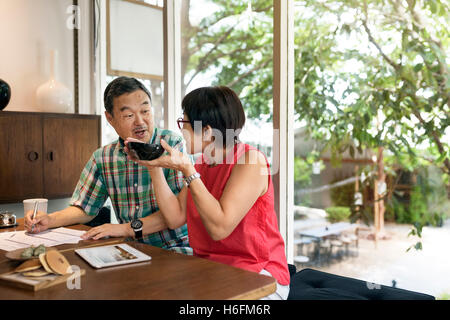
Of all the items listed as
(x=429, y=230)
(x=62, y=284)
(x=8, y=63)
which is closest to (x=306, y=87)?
(x=429, y=230)

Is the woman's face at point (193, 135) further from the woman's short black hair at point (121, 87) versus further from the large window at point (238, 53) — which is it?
the large window at point (238, 53)

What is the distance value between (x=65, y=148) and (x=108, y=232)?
174 centimetres

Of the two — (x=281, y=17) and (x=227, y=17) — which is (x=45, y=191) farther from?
(x=281, y=17)

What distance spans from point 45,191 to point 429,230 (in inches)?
99.7

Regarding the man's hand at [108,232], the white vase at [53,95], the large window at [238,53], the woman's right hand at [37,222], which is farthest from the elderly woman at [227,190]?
the white vase at [53,95]

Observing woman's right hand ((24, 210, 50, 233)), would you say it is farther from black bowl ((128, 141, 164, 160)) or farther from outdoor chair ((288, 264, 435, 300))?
outdoor chair ((288, 264, 435, 300))

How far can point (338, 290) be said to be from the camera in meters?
1.68

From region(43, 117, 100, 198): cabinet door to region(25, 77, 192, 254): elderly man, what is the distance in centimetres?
117

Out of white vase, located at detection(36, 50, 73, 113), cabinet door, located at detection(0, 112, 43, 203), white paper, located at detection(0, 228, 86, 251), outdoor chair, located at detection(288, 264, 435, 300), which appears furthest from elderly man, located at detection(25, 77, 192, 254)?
white vase, located at detection(36, 50, 73, 113)

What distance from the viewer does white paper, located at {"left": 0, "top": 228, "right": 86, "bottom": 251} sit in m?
1.59

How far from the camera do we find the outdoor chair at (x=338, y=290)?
5.20 feet

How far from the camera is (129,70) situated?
11.4ft

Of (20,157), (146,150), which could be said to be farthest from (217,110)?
(20,157)

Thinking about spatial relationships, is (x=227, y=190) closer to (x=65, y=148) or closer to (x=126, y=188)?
(x=126, y=188)
